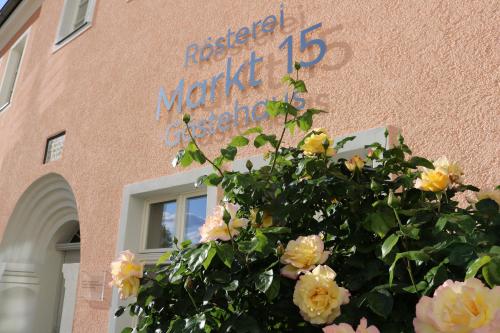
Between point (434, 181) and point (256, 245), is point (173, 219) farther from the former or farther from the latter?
point (434, 181)

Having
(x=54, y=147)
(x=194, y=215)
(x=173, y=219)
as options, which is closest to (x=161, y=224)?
(x=173, y=219)

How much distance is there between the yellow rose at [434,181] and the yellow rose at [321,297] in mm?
414

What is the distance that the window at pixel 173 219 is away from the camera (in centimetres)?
425

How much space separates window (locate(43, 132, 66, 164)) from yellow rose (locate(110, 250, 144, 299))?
468 cm

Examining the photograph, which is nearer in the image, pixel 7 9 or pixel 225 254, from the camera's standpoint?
pixel 225 254

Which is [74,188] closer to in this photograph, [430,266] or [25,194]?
[25,194]

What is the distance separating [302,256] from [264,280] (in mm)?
138

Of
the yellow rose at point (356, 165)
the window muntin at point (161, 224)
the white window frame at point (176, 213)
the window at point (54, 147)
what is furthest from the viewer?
the window at point (54, 147)

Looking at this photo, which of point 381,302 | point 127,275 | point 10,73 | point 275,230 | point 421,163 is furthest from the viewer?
point 10,73

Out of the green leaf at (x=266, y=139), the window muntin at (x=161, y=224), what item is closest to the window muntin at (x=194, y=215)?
the window muntin at (x=161, y=224)

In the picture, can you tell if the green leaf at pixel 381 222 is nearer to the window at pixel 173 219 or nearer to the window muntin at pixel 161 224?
the window at pixel 173 219

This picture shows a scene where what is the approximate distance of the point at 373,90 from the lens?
308cm

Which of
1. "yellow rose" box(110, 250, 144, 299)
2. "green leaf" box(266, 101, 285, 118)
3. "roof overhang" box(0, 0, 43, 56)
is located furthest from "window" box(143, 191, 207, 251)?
"roof overhang" box(0, 0, 43, 56)

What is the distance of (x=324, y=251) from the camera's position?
1610 millimetres
